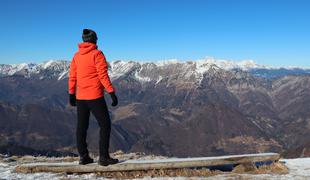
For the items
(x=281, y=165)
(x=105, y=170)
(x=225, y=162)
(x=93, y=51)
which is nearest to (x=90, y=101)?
(x=93, y=51)

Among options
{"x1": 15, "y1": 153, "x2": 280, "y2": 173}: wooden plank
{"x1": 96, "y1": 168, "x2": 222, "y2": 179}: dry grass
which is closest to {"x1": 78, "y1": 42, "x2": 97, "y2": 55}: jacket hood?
{"x1": 15, "y1": 153, "x2": 280, "y2": 173}: wooden plank

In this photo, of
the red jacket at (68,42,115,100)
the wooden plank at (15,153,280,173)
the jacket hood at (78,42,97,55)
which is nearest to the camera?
the red jacket at (68,42,115,100)

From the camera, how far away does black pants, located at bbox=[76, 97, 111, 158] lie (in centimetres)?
1172

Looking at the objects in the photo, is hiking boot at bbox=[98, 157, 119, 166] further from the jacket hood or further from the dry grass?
the jacket hood

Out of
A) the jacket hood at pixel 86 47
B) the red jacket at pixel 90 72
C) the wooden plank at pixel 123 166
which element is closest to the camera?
the red jacket at pixel 90 72

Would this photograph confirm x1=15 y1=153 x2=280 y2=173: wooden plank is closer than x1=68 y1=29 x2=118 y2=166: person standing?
No

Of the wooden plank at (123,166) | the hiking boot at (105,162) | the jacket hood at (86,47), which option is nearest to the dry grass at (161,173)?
the wooden plank at (123,166)

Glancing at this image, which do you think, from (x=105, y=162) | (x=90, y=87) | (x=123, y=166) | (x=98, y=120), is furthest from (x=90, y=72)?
(x=123, y=166)

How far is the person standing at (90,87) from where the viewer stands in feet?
37.3

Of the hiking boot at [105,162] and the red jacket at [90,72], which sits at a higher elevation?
the red jacket at [90,72]

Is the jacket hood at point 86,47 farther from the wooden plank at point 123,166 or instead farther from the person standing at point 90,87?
the wooden plank at point 123,166

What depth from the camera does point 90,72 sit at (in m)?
11.5

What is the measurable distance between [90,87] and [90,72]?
48 centimetres

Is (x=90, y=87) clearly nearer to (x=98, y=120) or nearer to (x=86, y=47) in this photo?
(x=98, y=120)
